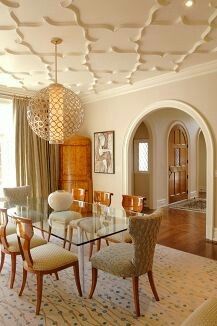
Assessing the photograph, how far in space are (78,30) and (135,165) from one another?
4564mm

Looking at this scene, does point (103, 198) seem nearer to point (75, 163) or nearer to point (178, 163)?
point (75, 163)

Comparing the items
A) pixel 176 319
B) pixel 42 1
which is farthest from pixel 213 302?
pixel 42 1

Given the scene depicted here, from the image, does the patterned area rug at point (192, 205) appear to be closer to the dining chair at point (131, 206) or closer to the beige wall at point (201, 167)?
the beige wall at point (201, 167)

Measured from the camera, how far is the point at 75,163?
582 centimetres

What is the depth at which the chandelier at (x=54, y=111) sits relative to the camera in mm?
2949

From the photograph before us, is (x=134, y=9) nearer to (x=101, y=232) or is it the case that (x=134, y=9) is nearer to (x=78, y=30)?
(x=78, y=30)

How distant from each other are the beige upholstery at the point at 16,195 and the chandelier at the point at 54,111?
1.57m

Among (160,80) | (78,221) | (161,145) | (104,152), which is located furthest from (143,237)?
(161,145)

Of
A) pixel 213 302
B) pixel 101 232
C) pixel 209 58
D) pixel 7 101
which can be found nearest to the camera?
pixel 213 302

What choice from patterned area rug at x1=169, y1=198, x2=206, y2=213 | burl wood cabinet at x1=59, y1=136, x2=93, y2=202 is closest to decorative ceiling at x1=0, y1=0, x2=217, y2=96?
burl wood cabinet at x1=59, y1=136, x2=93, y2=202

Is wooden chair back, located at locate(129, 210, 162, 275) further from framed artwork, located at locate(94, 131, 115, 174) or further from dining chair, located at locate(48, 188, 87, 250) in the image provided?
framed artwork, located at locate(94, 131, 115, 174)

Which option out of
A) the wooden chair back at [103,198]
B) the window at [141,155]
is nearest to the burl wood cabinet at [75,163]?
the window at [141,155]

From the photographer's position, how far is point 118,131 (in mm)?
5363

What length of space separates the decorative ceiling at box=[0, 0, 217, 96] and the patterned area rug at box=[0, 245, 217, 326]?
2.78 meters
